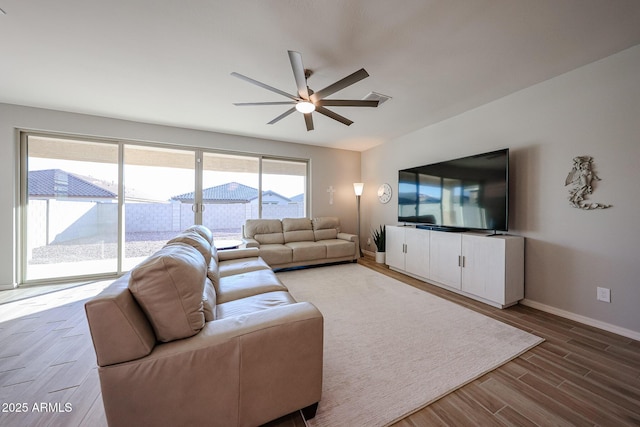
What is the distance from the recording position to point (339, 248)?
4.30 meters

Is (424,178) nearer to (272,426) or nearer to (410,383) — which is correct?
(410,383)

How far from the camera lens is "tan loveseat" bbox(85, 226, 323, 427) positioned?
877mm

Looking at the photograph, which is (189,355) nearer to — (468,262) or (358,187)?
(468,262)

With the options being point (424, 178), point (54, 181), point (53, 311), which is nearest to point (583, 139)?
point (424, 178)

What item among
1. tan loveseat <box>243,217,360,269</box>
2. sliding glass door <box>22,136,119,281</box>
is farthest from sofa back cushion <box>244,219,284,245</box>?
sliding glass door <box>22,136,119,281</box>

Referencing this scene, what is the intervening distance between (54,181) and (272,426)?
457 centimetres

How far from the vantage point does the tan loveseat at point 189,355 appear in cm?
88

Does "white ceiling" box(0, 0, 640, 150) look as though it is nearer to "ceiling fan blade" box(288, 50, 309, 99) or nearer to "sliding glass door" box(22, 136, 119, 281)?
"ceiling fan blade" box(288, 50, 309, 99)

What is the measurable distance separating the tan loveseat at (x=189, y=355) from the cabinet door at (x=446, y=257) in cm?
254

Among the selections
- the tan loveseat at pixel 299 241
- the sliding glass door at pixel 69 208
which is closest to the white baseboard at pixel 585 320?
the tan loveseat at pixel 299 241

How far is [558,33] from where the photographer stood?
179 cm

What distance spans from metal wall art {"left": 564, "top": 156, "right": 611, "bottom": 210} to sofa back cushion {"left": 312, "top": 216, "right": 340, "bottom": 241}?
342 cm

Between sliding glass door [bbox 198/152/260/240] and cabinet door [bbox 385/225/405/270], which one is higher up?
sliding glass door [bbox 198/152/260/240]

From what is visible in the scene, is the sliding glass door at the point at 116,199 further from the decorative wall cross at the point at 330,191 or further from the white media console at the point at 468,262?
the white media console at the point at 468,262
